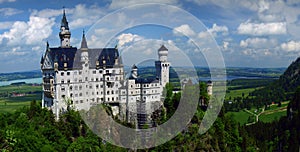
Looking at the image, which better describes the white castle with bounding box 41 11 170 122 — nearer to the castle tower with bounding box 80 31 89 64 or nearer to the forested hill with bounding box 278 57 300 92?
the castle tower with bounding box 80 31 89 64

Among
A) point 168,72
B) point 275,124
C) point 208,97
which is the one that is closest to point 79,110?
point 168,72

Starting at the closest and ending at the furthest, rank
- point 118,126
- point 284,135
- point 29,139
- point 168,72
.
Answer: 1. point 29,139
2. point 118,126
3. point 168,72
4. point 284,135

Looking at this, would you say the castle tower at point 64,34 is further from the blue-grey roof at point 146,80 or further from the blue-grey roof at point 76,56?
the blue-grey roof at point 146,80

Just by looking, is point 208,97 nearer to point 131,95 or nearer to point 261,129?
point 131,95

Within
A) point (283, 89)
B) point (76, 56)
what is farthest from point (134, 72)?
point (283, 89)

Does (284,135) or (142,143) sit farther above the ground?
(142,143)

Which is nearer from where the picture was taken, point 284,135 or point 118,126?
point 118,126

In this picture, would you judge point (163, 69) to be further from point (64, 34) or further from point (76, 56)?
point (64, 34)
